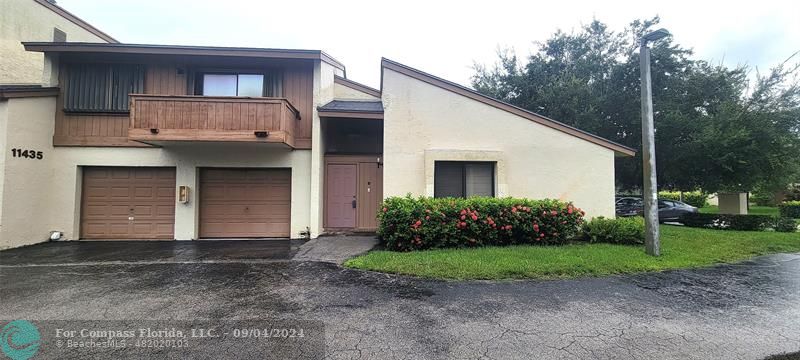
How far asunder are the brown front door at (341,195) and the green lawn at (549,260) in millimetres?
3295

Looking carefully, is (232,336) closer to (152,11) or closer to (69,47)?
(69,47)

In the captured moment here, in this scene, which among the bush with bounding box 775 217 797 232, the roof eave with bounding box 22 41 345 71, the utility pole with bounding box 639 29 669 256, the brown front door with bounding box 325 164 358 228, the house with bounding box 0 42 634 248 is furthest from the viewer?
the bush with bounding box 775 217 797 232

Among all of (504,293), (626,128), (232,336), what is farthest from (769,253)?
(232,336)

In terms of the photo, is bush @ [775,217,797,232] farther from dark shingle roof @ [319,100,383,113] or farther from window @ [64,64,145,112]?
window @ [64,64,145,112]

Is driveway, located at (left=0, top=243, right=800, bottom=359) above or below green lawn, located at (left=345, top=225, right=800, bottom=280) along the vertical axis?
below

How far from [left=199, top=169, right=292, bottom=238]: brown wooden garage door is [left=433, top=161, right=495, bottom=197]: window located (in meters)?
4.79

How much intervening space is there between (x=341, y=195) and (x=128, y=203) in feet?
21.3

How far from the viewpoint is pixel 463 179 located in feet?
30.9

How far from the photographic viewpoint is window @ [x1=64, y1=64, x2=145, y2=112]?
932 centimetres

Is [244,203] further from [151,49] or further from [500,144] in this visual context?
[500,144]

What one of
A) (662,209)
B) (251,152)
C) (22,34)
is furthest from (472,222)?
(22,34)

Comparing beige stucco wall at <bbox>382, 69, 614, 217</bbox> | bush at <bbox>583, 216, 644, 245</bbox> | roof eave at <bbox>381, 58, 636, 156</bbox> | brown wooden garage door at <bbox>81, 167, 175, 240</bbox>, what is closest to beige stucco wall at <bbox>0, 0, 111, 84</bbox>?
brown wooden garage door at <bbox>81, 167, 175, 240</bbox>

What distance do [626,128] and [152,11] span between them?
73.1ft

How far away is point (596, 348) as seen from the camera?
3.07m
